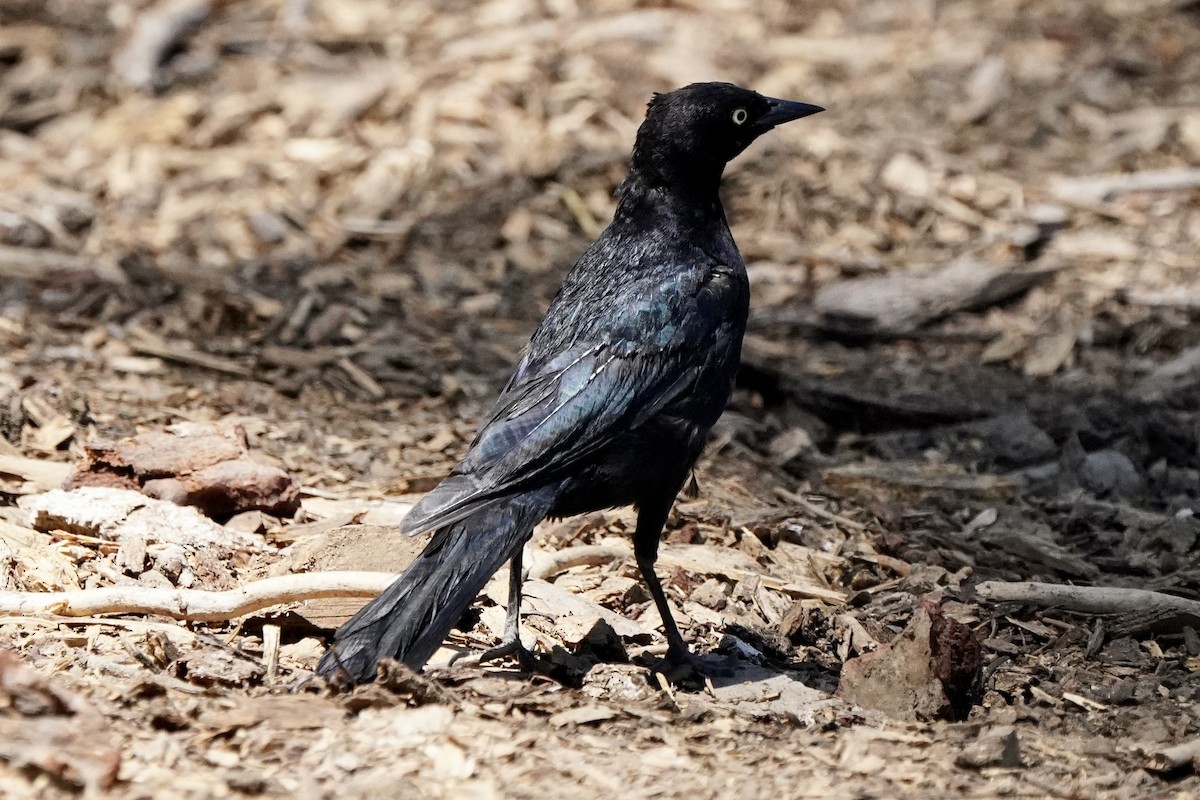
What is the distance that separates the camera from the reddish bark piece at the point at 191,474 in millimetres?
5363

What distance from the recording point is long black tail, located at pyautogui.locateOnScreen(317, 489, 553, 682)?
4.13m

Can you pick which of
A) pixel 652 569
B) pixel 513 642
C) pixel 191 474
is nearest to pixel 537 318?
pixel 191 474

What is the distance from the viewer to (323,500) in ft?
18.9

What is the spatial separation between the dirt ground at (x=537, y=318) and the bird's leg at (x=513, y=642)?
10 cm

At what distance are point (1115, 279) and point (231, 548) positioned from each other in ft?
18.3

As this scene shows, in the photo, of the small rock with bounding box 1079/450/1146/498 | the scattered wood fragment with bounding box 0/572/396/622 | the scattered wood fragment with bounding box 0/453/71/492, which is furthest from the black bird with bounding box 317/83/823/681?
the small rock with bounding box 1079/450/1146/498

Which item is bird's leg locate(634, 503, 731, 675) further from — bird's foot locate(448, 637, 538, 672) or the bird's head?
the bird's head

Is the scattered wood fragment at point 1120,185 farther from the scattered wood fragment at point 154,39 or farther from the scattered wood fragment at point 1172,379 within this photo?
the scattered wood fragment at point 154,39

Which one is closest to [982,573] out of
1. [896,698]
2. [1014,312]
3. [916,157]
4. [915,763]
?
[896,698]

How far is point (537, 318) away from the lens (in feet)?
26.7

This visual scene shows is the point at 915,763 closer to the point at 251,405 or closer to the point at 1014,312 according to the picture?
the point at 251,405

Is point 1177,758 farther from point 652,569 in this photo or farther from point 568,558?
point 568,558

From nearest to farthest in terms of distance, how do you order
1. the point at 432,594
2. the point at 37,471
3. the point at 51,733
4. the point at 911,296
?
the point at 51,733 < the point at 432,594 < the point at 37,471 < the point at 911,296

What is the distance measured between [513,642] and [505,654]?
0.05 metres
